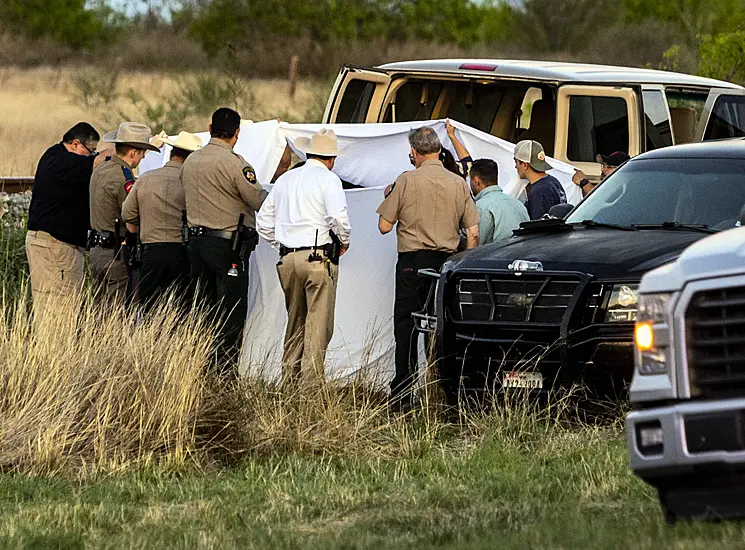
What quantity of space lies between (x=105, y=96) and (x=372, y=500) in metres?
25.8

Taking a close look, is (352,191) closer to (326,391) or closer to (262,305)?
(262,305)

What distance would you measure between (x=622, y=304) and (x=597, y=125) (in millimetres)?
4399

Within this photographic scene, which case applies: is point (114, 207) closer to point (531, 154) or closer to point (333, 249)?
point (333, 249)

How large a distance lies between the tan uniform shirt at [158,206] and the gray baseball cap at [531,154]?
2414 mm

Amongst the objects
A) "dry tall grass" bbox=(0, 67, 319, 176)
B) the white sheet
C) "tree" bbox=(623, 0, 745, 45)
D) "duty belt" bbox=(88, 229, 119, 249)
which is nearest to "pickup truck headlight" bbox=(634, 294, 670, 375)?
the white sheet

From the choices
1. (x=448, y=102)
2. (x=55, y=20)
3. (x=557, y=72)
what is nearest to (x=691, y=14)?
(x=55, y=20)

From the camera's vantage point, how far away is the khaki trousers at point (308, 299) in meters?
10.3

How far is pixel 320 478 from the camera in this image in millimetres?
7867

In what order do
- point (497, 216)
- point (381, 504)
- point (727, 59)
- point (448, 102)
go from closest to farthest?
point (381, 504)
point (497, 216)
point (448, 102)
point (727, 59)

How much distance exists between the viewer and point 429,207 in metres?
10.3

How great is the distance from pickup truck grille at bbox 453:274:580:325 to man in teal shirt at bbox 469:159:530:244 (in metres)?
1.64

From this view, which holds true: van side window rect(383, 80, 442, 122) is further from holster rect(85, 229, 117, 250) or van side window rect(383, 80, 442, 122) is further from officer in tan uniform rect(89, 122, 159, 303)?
holster rect(85, 229, 117, 250)

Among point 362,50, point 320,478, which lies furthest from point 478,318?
point 362,50

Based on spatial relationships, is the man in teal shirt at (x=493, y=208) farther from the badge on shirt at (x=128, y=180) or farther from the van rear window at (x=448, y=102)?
the van rear window at (x=448, y=102)
